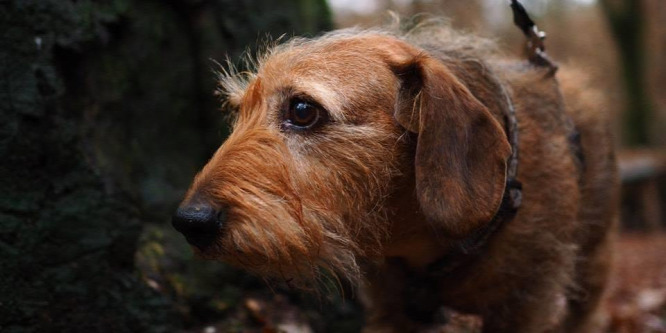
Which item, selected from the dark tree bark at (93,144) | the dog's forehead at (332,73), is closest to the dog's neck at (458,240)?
the dog's forehead at (332,73)

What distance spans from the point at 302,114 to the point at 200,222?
0.72m

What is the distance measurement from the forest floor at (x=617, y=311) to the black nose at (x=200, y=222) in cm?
151

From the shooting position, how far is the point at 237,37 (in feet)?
15.0

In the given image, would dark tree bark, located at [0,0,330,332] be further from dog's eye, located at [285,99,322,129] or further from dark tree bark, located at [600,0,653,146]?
dark tree bark, located at [600,0,653,146]

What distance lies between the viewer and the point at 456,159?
279 centimetres

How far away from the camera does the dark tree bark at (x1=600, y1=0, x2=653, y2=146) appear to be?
1518 centimetres

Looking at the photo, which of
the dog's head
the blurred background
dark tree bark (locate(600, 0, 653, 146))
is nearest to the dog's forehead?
the dog's head

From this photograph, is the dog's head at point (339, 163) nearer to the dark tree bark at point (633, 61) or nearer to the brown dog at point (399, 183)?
the brown dog at point (399, 183)

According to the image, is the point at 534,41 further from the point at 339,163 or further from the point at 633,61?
the point at 633,61

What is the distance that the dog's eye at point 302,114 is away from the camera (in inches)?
113

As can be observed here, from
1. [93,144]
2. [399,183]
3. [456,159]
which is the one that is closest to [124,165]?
[93,144]

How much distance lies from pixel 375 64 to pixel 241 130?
2.26ft

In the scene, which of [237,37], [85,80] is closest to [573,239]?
[237,37]

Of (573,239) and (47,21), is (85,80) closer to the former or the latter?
(47,21)
